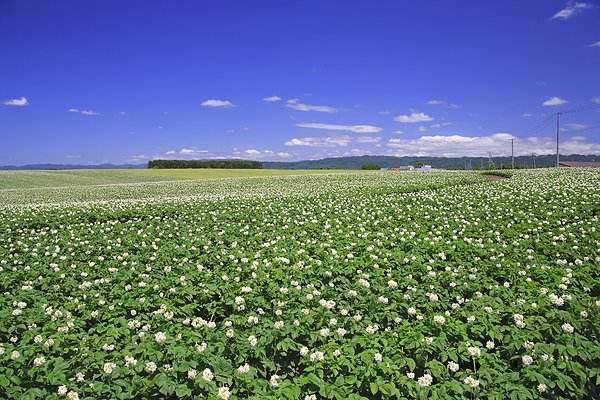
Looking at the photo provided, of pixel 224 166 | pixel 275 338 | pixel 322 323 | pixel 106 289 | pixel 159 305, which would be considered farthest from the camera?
pixel 224 166

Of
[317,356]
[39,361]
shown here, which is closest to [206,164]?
[39,361]

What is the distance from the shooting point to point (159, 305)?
6.34m

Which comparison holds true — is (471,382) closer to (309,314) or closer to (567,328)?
(567,328)

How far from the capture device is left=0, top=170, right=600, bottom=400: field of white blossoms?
3953 mm

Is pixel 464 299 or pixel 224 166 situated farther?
pixel 224 166

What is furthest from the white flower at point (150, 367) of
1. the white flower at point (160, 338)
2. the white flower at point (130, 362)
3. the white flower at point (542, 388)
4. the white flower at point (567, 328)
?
the white flower at point (567, 328)

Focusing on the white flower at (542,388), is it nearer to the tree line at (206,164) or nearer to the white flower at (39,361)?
the white flower at (39,361)

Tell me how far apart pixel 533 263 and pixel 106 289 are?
7586 millimetres

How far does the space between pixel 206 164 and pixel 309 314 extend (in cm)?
10448

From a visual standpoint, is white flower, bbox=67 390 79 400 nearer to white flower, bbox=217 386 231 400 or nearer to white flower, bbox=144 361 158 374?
white flower, bbox=144 361 158 374

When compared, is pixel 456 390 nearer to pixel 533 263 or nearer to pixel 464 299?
pixel 464 299

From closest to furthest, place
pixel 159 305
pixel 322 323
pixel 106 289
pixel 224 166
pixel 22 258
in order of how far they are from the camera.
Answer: pixel 322 323
pixel 159 305
pixel 106 289
pixel 22 258
pixel 224 166

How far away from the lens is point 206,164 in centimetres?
10688

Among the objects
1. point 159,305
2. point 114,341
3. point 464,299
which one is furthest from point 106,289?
point 464,299
